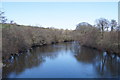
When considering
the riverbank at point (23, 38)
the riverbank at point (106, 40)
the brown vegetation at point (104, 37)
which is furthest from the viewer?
the brown vegetation at point (104, 37)

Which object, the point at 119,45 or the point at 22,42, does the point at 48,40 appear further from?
the point at 119,45

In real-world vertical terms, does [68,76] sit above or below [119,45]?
below

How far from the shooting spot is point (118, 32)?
54.6 feet

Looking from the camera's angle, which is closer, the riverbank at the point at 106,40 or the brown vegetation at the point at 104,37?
the riverbank at the point at 106,40

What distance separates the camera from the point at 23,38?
64.1 feet

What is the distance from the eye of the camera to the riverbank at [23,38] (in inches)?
524

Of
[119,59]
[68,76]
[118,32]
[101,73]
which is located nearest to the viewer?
[68,76]

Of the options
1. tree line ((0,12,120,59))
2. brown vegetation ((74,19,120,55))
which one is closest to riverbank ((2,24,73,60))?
tree line ((0,12,120,59))

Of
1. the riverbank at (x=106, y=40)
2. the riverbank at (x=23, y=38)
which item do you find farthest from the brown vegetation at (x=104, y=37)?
the riverbank at (x=23, y=38)

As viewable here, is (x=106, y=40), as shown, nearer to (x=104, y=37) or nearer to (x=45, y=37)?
(x=104, y=37)

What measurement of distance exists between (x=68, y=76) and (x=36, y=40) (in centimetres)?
1968

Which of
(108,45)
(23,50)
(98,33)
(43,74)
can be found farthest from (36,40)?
(43,74)

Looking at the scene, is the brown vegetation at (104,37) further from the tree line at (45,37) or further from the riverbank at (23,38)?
the riverbank at (23,38)

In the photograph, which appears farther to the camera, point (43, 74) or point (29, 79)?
point (43, 74)
